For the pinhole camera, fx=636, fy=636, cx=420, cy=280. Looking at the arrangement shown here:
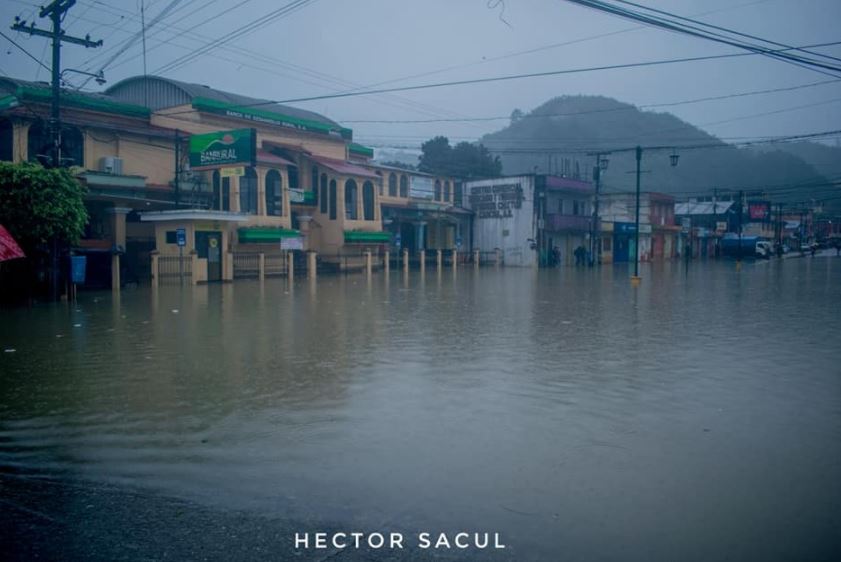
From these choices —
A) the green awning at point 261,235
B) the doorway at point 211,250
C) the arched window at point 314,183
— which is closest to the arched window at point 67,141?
the doorway at point 211,250

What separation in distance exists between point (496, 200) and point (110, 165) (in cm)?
3312

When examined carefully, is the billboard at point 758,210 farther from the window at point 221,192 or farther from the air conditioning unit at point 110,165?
the air conditioning unit at point 110,165

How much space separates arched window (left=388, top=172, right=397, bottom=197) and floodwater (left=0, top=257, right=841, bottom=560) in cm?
3661

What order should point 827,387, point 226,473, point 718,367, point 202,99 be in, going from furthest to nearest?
point 202,99
point 718,367
point 827,387
point 226,473

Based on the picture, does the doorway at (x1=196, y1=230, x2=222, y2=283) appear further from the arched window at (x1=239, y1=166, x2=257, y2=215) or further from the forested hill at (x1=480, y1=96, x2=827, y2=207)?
the forested hill at (x1=480, y1=96, x2=827, y2=207)

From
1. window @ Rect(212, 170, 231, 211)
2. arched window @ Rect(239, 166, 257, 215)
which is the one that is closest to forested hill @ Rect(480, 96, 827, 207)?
arched window @ Rect(239, 166, 257, 215)

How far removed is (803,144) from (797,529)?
140 metres

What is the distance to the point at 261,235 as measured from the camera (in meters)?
34.8

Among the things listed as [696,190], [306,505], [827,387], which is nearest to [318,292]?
[827,387]

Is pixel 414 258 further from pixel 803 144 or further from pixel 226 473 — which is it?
pixel 803 144

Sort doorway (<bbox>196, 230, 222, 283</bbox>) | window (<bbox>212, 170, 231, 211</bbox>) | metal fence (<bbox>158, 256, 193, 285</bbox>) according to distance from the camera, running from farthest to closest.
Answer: window (<bbox>212, 170, 231, 211</bbox>), doorway (<bbox>196, 230, 222, 283</bbox>), metal fence (<bbox>158, 256, 193, 285</bbox>)

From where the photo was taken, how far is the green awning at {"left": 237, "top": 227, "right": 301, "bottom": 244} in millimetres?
34406

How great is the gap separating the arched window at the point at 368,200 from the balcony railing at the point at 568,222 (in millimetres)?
17396

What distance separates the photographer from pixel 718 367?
948 centimetres
